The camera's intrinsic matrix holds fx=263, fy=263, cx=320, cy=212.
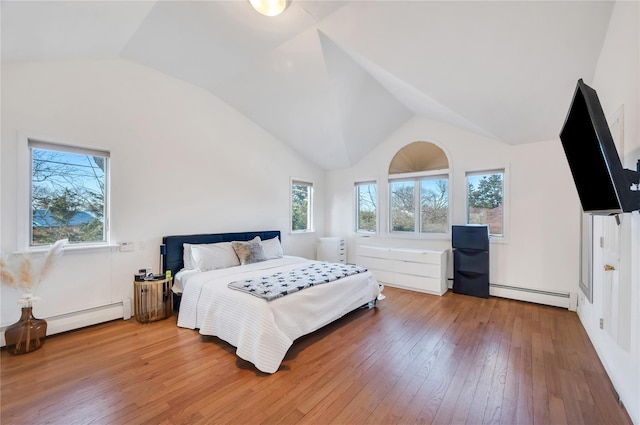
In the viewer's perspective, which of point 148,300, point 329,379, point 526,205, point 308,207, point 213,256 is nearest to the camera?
point 329,379

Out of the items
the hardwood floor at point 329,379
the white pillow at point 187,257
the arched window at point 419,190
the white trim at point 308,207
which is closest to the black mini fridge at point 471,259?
the arched window at point 419,190

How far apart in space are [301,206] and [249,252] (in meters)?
2.11

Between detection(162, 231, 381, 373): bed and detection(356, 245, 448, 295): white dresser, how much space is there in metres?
1.02

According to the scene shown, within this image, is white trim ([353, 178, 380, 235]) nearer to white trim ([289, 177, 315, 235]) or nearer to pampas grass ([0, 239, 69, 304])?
white trim ([289, 177, 315, 235])

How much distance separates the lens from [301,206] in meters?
5.73

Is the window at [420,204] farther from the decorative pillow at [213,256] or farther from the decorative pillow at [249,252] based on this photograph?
the decorative pillow at [213,256]

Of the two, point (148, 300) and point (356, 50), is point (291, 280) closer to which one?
point (148, 300)

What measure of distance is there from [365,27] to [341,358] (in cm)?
327

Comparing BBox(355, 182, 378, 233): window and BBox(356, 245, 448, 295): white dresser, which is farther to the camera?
BBox(355, 182, 378, 233): window

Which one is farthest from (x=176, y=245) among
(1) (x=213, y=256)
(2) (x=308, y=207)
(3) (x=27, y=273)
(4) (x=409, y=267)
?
(4) (x=409, y=267)

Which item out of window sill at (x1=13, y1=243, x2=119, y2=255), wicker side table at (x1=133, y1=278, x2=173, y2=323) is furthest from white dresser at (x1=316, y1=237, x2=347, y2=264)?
window sill at (x1=13, y1=243, x2=119, y2=255)

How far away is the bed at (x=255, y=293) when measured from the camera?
2266 millimetres

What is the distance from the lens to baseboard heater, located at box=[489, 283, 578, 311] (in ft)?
11.6

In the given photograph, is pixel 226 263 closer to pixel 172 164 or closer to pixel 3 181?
pixel 172 164
